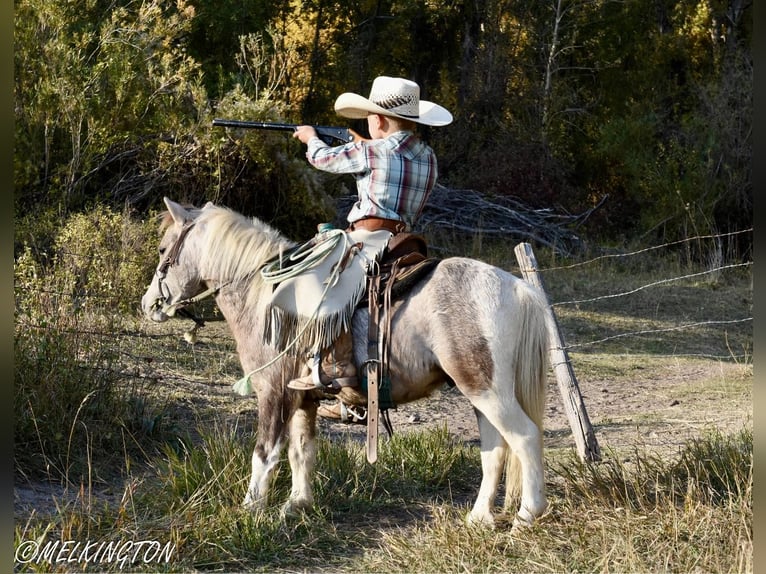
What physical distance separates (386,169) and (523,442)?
162 centimetres

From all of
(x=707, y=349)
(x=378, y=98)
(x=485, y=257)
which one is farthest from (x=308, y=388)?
(x=485, y=257)

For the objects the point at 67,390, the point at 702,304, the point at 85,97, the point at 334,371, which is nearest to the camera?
the point at 334,371

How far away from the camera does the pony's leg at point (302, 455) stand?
17.7 ft

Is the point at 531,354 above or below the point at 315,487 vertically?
above

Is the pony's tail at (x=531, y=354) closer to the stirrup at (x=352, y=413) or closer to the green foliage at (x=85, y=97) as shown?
the stirrup at (x=352, y=413)

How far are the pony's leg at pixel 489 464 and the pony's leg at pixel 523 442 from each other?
204 mm

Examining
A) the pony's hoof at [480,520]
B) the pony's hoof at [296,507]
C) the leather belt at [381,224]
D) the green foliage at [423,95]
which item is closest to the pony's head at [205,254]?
the leather belt at [381,224]

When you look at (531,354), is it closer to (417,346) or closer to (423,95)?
(417,346)

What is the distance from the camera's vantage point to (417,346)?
507cm

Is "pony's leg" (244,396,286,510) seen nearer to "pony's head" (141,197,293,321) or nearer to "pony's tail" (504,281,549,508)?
"pony's head" (141,197,293,321)

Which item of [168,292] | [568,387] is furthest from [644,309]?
[168,292]

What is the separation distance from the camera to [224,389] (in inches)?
331

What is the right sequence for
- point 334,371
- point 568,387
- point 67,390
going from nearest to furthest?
point 334,371 → point 67,390 → point 568,387

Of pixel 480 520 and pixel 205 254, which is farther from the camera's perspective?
pixel 205 254
